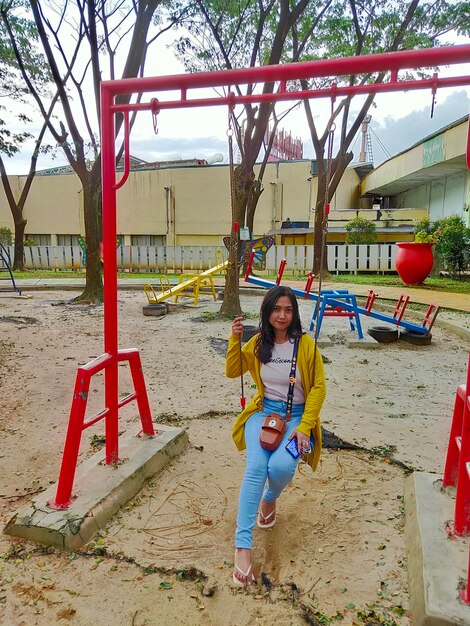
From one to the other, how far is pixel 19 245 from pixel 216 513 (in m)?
19.0

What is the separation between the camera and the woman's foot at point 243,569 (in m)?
2.02

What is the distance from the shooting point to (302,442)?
7.30ft

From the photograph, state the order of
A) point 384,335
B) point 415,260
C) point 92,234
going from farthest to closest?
point 415,260 → point 92,234 → point 384,335

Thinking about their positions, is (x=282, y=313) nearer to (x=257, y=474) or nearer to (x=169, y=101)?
(x=257, y=474)

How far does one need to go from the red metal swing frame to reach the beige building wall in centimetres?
1983

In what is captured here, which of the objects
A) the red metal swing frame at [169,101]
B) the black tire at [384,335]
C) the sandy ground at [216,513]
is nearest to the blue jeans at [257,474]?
the sandy ground at [216,513]

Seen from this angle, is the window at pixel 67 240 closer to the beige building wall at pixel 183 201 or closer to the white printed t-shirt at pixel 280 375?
A: the beige building wall at pixel 183 201

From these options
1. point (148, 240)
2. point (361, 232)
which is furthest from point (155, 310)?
point (148, 240)

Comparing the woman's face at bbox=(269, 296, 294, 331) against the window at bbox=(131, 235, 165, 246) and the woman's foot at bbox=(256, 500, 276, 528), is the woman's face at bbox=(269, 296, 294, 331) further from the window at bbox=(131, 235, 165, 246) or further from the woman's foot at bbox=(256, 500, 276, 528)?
the window at bbox=(131, 235, 165, 246)

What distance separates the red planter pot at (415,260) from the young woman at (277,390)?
1077 cm

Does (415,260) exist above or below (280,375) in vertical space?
above

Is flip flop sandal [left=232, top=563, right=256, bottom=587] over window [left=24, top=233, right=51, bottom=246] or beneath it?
beneath

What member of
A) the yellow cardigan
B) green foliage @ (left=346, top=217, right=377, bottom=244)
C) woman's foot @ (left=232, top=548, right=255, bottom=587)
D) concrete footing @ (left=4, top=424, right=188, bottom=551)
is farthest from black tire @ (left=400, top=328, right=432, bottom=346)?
green foliage @ (left=346, top=217, right=377, bottom=244)

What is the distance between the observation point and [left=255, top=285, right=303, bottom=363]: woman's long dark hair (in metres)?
2.42
